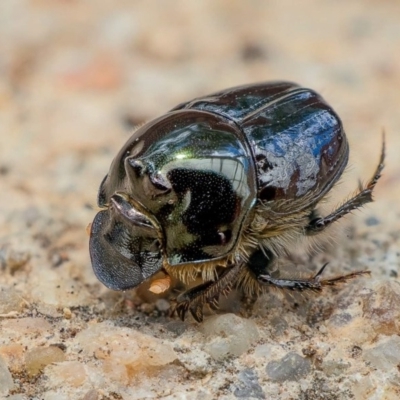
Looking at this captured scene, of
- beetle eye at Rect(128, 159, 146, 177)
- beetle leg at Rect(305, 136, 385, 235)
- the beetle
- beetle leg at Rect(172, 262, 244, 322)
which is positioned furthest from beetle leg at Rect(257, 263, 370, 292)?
beetle eye at Rect(128, 159, 146, 177)

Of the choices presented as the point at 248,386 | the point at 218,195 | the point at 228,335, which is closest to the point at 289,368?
the point at 248,386

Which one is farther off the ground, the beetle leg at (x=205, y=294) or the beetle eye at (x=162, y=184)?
the beetle eye at (x=162, y=184)

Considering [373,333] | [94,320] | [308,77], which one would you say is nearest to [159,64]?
[308,77]

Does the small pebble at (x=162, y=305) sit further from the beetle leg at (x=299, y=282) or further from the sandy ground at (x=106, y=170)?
the beetle leg at (x=299, y=282)

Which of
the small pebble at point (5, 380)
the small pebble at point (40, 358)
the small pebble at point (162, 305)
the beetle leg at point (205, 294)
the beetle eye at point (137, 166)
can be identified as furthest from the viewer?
the small pebble at point (162, 305)

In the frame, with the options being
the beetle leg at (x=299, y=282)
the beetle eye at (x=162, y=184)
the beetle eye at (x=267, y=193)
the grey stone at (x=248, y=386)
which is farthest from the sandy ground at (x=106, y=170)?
the beetle eye at (x=162, y=184)

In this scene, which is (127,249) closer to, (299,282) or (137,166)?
(137,166)

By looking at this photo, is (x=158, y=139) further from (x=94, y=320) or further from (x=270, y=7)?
(x=270, y=7)
